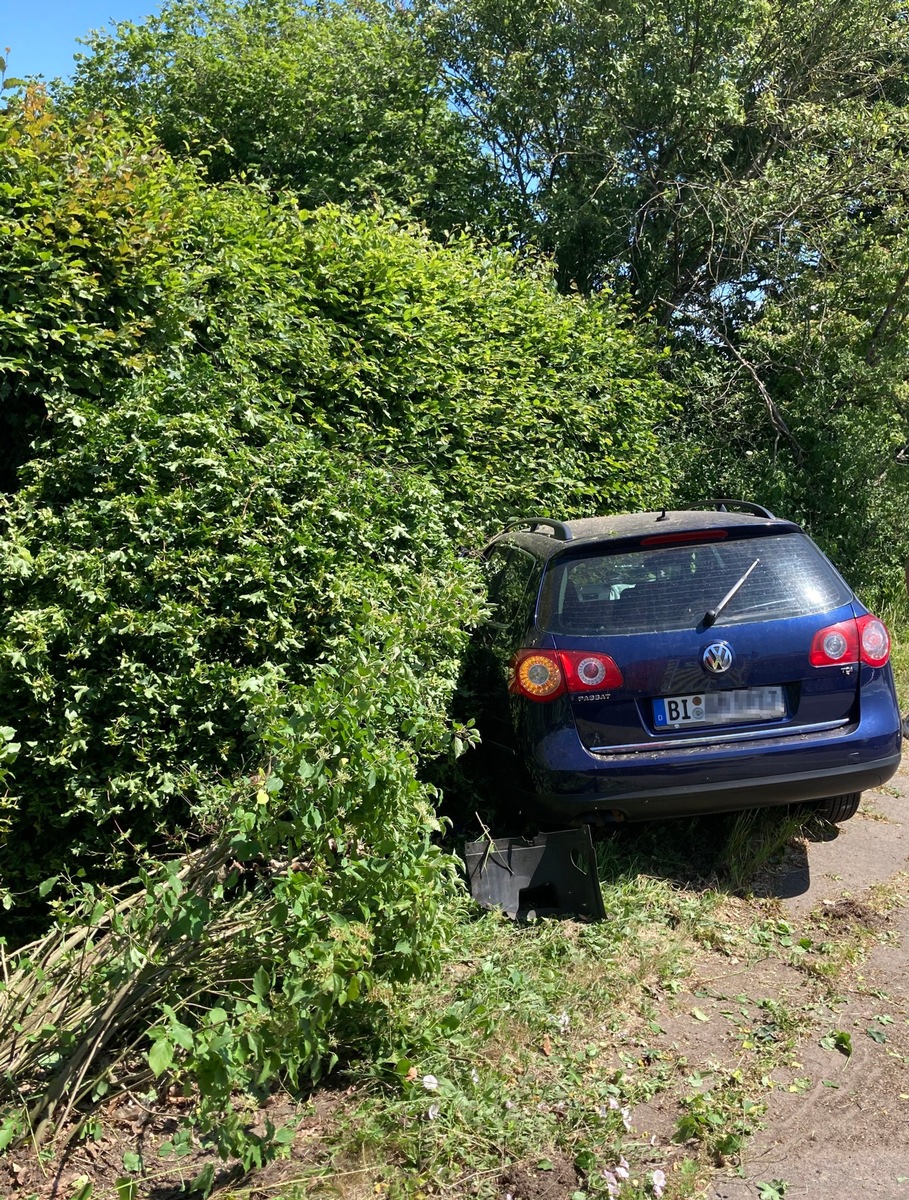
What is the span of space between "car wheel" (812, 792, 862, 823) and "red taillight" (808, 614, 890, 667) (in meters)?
0.81

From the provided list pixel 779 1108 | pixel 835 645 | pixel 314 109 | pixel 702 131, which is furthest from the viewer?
pixel 314 109

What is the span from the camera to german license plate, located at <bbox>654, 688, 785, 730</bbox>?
4.81 meters

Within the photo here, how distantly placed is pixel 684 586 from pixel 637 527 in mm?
562

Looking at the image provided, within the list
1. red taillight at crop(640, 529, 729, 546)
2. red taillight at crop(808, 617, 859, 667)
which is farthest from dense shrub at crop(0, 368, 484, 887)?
red taillight at crop(808, 617, 859, 667)

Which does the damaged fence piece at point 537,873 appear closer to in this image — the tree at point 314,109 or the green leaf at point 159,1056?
the green leaf at point 159,1056

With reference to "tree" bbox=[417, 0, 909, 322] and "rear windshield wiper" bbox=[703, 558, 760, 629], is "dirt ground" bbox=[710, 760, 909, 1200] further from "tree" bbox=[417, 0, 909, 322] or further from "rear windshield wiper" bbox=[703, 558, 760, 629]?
"tree" bbox=[417, 0, 909, 322]

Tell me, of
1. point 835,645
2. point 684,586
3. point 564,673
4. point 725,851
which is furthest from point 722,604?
point 725,851

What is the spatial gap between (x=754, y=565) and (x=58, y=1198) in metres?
3.75

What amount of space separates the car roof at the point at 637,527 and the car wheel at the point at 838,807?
1370 millimetres

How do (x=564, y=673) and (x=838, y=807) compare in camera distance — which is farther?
(x=838, y=807)

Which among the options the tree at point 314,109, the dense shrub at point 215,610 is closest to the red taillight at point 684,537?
the dense shrub at point 215,610

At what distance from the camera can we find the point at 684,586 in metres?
5.03

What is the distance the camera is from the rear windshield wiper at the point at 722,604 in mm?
4879

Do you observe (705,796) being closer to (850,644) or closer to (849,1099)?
(850,644)
